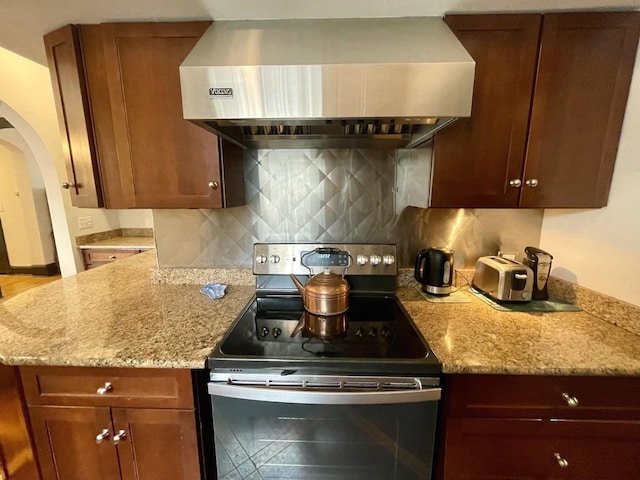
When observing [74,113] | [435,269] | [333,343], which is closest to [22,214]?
[74,113]

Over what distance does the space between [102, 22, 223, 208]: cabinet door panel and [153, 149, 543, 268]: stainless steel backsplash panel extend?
30 centimetres

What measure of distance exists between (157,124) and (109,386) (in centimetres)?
99

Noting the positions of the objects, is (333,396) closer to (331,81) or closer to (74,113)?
(331,81)

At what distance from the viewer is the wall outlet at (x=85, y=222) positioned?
3.10m

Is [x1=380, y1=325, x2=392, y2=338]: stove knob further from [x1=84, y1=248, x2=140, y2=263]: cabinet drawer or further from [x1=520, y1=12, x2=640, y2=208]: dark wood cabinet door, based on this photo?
[x1=84, y1=248, x2=140, y2=263]: cabinet drawer

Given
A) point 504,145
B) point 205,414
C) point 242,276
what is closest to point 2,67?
point 242,276

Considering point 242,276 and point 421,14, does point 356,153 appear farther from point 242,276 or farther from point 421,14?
point 242,276

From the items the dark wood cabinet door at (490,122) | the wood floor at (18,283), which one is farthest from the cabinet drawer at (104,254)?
the dark wood cabinet door at (490,122)

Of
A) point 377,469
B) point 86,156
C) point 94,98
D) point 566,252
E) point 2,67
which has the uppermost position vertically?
point 2,67

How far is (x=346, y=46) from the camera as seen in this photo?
2.90 feet

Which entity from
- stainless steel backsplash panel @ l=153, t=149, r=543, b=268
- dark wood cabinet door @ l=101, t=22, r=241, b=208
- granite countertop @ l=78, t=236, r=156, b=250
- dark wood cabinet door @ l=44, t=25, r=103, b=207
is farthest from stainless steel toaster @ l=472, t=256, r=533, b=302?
granite countertop @ l=78, t=236, r=156, b=250

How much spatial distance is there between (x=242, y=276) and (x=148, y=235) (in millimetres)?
3010

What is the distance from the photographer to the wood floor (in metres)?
4.05

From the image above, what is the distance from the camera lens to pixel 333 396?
2.76 feet
